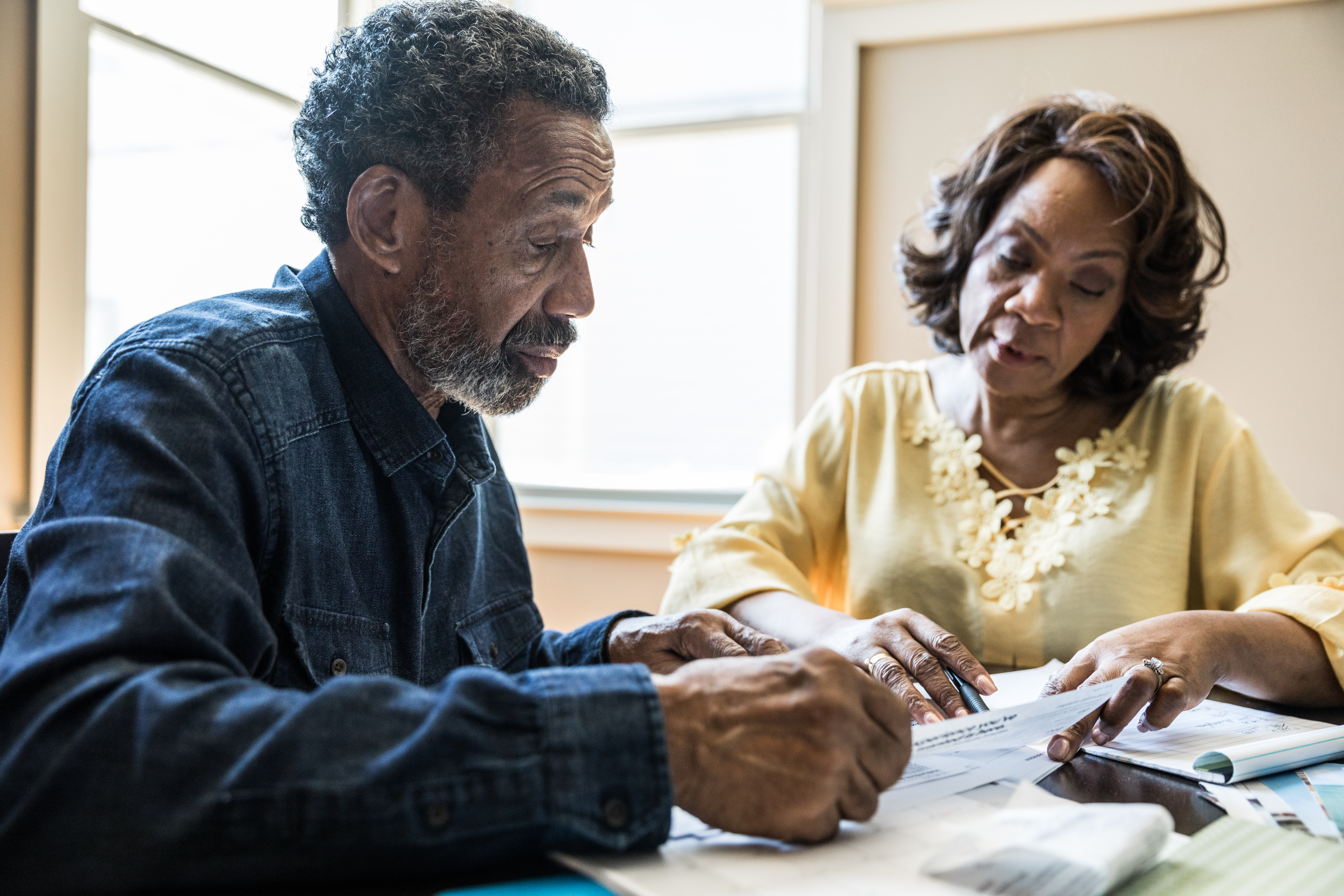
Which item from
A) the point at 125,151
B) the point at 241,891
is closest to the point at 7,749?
the point at 241,891

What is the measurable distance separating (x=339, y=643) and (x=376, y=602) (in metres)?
0.07

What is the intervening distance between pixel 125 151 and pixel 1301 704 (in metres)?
2.21

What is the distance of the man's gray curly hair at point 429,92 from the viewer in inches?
39.0

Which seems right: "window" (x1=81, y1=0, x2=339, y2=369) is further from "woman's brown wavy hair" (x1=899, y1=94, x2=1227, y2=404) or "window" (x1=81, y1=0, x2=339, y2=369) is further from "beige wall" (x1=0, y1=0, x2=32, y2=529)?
"woman's brown wavy hair" (x1=899, y1=94, x2=1227, y2=404)

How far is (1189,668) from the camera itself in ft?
3.26

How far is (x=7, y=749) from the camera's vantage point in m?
0.55

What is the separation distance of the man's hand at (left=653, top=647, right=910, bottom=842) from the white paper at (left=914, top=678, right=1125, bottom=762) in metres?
0.04

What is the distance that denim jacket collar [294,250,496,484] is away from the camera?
0.95m

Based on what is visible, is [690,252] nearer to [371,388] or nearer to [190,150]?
[190,150]

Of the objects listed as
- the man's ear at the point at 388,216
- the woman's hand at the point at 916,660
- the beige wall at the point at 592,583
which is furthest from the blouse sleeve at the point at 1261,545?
the beige wall at the point at 592,583

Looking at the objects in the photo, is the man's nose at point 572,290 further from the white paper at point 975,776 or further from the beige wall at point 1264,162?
the beige wall at point 1264,162

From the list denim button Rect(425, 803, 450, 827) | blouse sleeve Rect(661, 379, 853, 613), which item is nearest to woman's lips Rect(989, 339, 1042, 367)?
blouse sleeve Rect(661, 379, 853, 613)

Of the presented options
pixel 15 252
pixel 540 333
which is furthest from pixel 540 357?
pixel 15 252

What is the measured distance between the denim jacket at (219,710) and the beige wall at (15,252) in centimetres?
110
